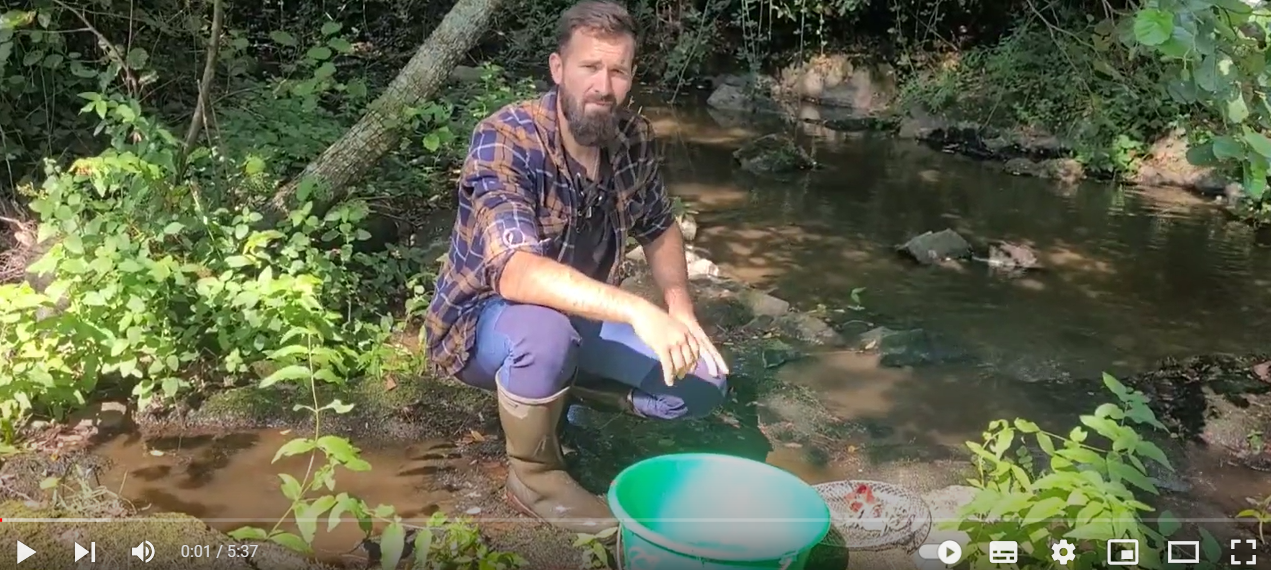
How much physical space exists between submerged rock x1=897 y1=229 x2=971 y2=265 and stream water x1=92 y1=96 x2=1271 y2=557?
0.31 feet

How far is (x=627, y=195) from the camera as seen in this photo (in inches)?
93.3

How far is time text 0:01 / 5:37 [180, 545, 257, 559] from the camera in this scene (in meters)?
1.65

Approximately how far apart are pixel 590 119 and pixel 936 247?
319cm

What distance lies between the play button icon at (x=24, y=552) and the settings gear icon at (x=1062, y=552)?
164 centimetres

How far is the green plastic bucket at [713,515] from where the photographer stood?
1.52 metres

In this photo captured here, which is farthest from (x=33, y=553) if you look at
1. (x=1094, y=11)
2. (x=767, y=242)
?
(x=1094, y=11)

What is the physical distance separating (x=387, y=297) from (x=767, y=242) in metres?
2.40

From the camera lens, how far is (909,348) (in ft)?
11.4

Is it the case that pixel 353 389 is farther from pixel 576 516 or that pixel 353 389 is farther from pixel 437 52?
pixel 437 52

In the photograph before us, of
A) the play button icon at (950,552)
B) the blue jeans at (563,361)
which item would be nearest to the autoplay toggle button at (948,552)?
the play button icon at (950,552)

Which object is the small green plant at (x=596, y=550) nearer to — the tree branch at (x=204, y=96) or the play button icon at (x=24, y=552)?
the play button icon at (x=24, y=552)

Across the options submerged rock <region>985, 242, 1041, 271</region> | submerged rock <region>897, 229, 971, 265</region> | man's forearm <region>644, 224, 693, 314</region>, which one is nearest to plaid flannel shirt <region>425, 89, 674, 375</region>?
man's forearm <region>644, 224, 693, 314</region>
